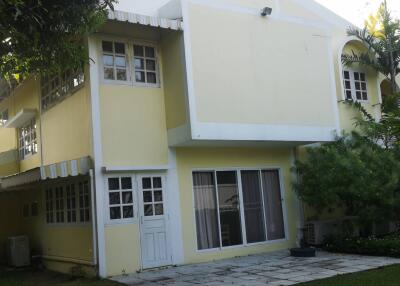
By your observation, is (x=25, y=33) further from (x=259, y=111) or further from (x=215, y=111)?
(x=259, y=111)

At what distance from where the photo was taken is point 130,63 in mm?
13102

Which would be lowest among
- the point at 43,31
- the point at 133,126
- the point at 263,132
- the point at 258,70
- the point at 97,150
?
the point at 97,150

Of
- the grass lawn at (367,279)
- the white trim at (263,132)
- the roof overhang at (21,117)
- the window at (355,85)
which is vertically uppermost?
the window at (355,85)

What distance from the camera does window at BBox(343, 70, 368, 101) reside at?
17306 millimetres

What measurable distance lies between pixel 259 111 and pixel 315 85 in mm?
2363

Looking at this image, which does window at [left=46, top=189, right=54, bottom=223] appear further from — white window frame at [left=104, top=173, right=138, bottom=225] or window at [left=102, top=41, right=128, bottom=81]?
window at [left=102, top=41, right=128, bottom=81]

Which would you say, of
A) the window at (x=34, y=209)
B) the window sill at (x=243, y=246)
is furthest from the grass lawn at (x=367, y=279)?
the window at (x=34, y=209)

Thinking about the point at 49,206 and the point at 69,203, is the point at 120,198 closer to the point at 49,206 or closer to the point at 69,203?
the point at 69,203

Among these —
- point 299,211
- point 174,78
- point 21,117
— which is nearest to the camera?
point 174,78

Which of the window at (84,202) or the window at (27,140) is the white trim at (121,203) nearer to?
the window at (84,202)

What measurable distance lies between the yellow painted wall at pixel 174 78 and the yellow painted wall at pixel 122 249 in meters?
2.94

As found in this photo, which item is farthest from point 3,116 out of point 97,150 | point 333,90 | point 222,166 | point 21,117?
point 333,90

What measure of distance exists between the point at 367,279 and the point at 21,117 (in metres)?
12.1

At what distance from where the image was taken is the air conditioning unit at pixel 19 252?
50.6 ft
